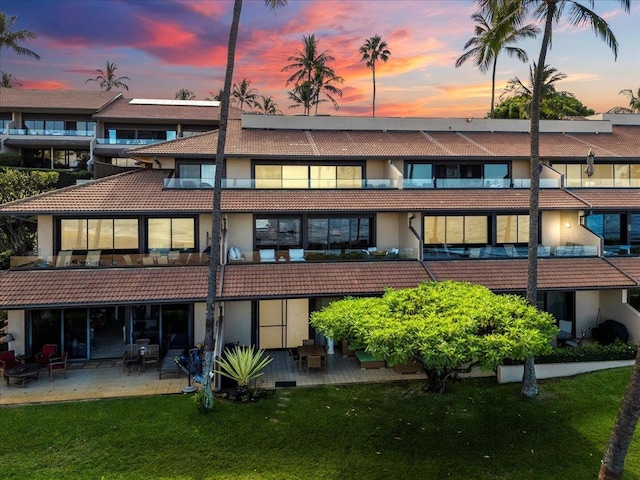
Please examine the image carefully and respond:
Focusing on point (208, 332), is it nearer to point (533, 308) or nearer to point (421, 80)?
point (533, 308)

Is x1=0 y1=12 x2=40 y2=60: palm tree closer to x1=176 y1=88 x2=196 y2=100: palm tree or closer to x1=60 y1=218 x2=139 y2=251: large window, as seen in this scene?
x1=60 y1=218 x2=139 y2=251: large window

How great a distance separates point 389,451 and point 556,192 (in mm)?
17489

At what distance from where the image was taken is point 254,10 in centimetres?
1642

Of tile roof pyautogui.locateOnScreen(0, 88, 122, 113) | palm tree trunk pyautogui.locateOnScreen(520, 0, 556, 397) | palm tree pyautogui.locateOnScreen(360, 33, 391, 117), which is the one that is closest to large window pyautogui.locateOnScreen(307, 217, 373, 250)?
palm tree trunk pyautogui.locateOnScreen(520, 0, 556, 397)

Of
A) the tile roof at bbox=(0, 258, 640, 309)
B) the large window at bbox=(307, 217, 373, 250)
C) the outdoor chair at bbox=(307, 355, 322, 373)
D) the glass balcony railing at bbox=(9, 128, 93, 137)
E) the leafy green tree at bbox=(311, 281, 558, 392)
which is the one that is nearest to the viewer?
the leafy green tree at bbox=(311, 281, 558, 392)

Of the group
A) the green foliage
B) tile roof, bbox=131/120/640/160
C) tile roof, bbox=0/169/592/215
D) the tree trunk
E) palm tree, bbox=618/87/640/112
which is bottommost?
the tree trunk

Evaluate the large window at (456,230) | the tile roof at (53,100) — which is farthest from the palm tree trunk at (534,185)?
the tile roof at (53,100)

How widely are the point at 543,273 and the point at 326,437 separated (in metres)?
13.1

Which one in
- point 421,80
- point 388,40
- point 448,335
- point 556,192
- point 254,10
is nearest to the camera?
point 448,335

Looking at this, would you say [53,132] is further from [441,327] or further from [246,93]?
[441,327]

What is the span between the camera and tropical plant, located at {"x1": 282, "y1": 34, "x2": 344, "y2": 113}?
47.7 meters

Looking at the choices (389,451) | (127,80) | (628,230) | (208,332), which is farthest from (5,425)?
(127,80)

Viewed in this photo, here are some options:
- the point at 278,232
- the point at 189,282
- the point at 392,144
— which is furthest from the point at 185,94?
the point at 189,282

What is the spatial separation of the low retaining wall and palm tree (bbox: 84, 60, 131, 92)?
7249cm
